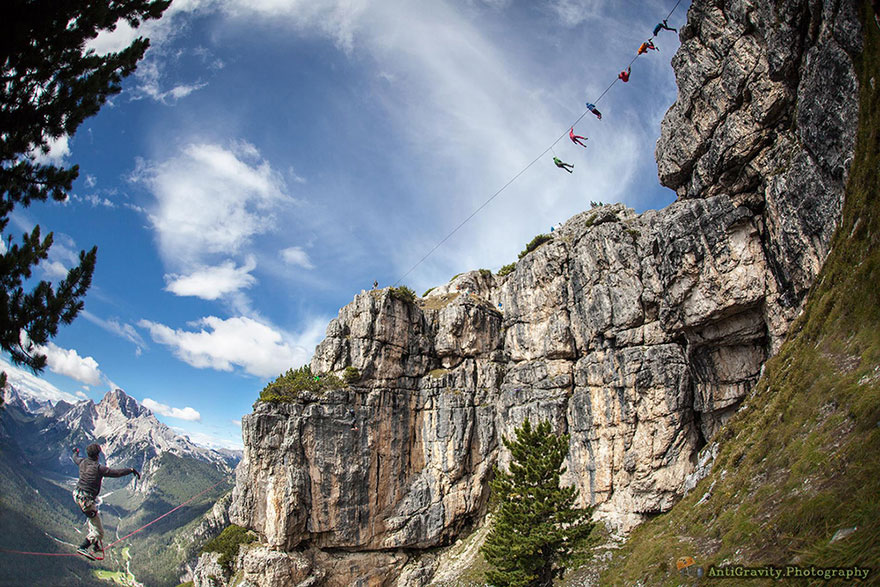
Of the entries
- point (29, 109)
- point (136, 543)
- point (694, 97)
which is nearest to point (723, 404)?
point (694, 97)

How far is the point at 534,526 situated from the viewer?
75.4 feet

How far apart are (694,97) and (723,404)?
25442 millimetres

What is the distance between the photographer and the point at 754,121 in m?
29.4

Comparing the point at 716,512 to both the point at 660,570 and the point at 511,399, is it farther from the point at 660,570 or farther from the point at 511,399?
the point at 511,399

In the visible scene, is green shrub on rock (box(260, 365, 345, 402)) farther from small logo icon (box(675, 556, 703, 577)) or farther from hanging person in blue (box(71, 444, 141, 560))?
small logo icon (box(675, 556, 703, 577))

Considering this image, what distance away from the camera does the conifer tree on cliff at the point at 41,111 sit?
345 inches

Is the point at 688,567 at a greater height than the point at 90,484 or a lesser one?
lesser

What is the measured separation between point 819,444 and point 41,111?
2333 cm

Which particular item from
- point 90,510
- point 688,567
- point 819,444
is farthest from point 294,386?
point 819,444

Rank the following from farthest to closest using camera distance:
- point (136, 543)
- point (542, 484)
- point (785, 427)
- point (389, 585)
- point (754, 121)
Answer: point (136, 543) < point (389, 585) < point (754, 121) < point (542, 484) < point (785, 427)

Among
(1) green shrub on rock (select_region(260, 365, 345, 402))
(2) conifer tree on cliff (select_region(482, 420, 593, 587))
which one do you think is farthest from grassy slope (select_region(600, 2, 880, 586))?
(1) green shrub on rock (select_region(260, 365, 345, 402))

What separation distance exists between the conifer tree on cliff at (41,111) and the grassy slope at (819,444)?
1704cm

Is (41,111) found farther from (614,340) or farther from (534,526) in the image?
(614,340)

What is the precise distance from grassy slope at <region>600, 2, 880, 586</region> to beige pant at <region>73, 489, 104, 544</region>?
18672 millimetres
